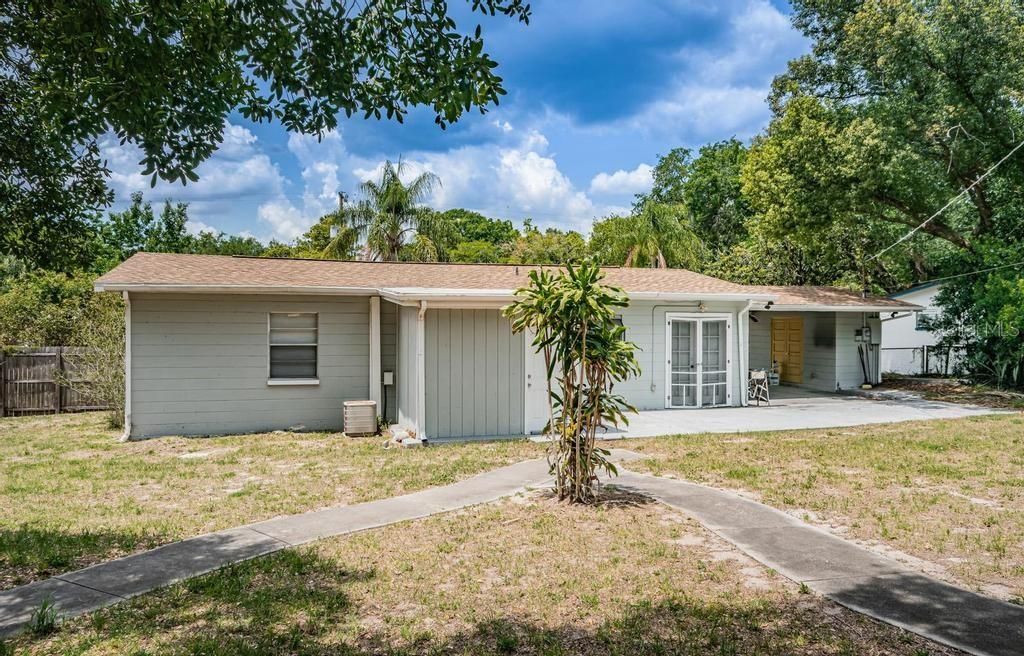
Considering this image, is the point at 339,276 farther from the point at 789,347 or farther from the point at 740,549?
the point at 789,347

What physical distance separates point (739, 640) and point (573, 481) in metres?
2.97

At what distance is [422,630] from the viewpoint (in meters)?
3.79

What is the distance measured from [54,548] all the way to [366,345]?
23.7ft

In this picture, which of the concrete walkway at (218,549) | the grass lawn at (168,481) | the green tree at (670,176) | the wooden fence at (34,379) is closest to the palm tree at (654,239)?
the grass lawn at (168,481)

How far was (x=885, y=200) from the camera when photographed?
1822 centimetres

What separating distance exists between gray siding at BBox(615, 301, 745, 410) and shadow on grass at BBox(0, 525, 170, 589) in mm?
9950

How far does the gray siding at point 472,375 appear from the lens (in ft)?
33.4

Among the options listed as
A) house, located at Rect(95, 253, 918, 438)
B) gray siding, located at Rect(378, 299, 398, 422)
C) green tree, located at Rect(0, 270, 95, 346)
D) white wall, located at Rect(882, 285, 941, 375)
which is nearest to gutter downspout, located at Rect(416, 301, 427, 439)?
house, located at Rect(95, 253, 918, 438)

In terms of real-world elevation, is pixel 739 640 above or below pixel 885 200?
below

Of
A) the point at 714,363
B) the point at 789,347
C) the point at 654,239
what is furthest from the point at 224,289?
the point at 654,239

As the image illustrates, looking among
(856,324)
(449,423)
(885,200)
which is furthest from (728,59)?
(449,423)

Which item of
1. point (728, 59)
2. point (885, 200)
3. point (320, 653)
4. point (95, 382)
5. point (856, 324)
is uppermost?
point (728, 59)

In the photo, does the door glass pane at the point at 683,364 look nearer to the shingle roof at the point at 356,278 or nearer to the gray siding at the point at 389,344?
the shingle roof at the point at 356,278

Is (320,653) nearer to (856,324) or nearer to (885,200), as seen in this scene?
(856,324)
